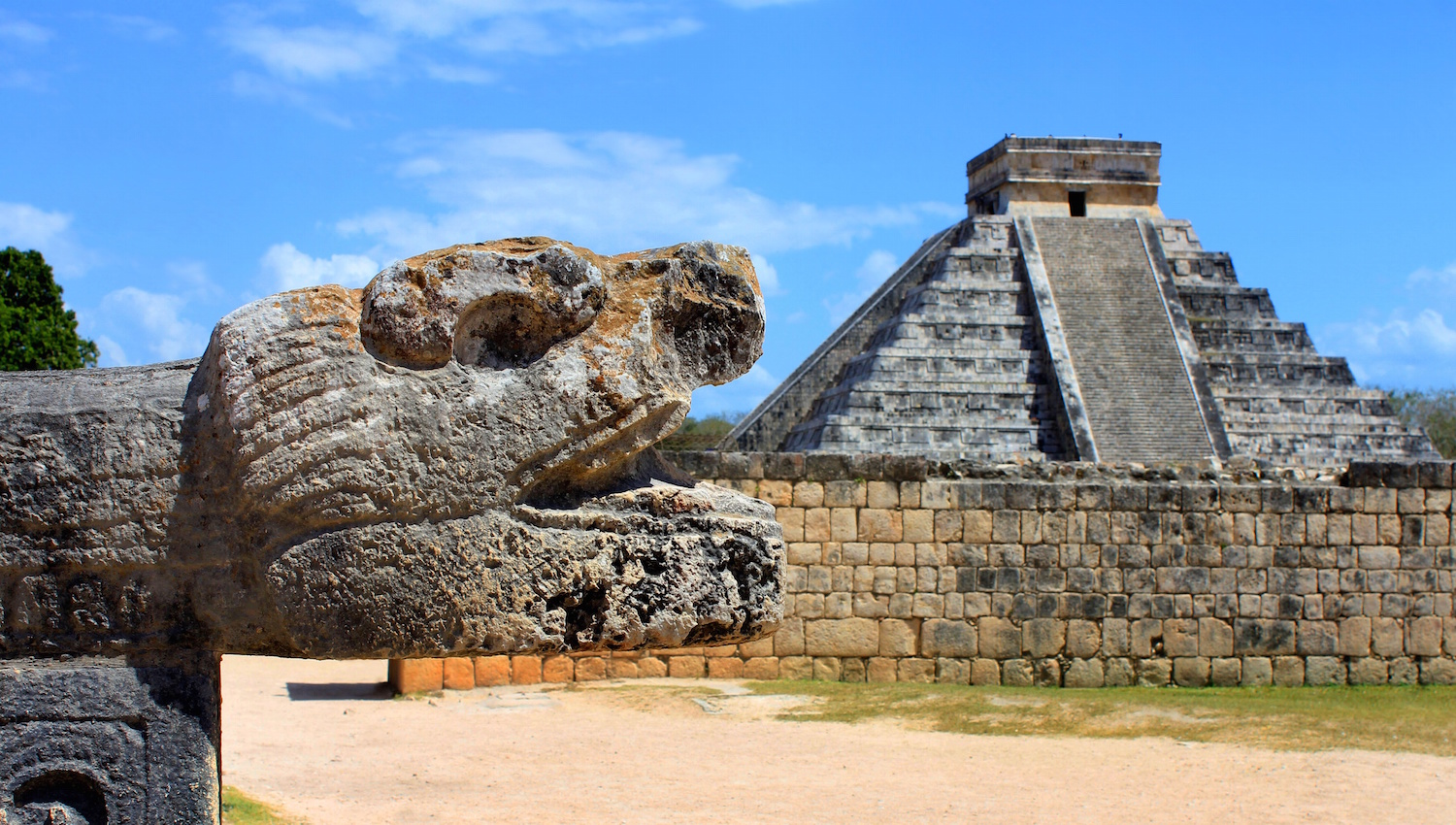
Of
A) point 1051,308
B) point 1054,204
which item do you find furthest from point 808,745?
point 1054,204

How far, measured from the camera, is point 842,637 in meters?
11.6

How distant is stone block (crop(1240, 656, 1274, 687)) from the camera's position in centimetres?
1162

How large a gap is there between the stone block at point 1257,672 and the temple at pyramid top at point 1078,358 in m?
9.91

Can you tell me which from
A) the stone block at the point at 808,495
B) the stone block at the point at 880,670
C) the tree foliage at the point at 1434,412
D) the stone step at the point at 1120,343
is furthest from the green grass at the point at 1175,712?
the tree foliage at the point at 1434,412

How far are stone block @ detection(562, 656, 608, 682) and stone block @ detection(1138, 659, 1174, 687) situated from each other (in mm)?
4885

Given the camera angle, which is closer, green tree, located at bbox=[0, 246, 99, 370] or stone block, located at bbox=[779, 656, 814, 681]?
stone block, located at bbox=[779, 656, 814, 681]

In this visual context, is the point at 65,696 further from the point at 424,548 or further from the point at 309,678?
the point at 309,678

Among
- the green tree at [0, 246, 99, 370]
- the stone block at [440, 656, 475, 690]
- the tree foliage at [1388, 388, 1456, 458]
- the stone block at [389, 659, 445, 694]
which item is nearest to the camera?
the stone block at [389, 659, 445, 694]

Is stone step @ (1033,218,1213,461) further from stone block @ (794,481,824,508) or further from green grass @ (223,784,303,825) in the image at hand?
green grass @ (223,784,303,825)

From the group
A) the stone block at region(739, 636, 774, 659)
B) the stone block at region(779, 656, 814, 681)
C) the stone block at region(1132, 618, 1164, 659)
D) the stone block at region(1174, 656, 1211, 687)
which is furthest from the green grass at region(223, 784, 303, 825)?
the stone block at region(1174, 656, 1211, 687)

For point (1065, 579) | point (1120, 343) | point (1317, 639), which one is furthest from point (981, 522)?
point (1120, 343)

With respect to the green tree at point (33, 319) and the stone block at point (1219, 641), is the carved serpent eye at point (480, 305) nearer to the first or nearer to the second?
the stone block at point (1219, 641)

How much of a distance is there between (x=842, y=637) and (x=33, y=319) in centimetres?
1252

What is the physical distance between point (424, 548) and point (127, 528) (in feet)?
1.76
